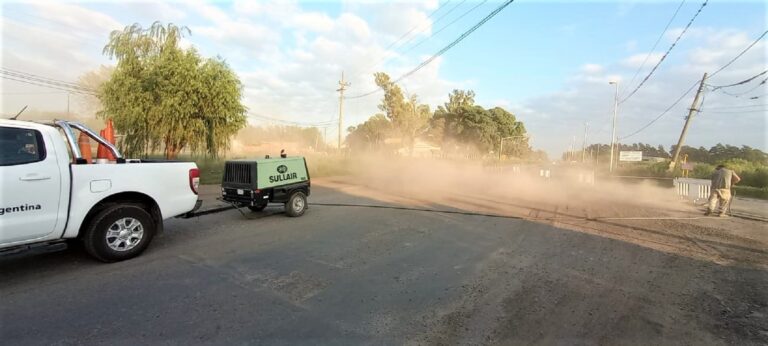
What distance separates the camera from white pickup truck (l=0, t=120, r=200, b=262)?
15.0ft

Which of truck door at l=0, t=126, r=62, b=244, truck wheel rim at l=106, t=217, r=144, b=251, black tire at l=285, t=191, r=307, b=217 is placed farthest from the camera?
black tire at l=285, t=191, r=307, b=217

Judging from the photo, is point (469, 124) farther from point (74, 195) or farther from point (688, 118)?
point (74, 195)

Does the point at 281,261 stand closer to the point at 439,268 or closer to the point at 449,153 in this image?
the point at 439,268

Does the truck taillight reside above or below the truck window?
below

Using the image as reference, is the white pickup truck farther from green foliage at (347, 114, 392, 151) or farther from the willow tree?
green foliage at (347, 114, 392, 151)

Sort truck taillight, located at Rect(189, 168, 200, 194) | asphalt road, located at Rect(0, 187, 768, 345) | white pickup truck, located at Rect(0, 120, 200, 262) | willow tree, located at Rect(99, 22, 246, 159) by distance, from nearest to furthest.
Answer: asphalt road, located at Rect(0, 187, 768, 345)
white pickup truck, located at Rect(0, 120, 200, 262)
truck taillight, located at Rect(189, 168, 200, 194)
willow tree, located at Rect(99, 22, 246, 159)

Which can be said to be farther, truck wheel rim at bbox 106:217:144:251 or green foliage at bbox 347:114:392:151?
green foliage at bbox 347:114:392:151

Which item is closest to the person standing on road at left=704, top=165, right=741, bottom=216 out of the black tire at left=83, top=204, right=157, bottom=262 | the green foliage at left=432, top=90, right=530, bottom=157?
the black tire at left=83, top=204, right=157, bottom=262

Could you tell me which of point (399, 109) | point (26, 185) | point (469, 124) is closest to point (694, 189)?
point (26, 185)

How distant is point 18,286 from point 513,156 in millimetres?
101647

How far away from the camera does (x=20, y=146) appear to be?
4.71 metres

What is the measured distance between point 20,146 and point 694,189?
21.1 m

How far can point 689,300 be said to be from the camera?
464 cm

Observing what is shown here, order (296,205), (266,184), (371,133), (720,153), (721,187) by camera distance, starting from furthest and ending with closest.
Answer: (371,133)
(720,153)
(721,187)
(296,205)
(266,184)
